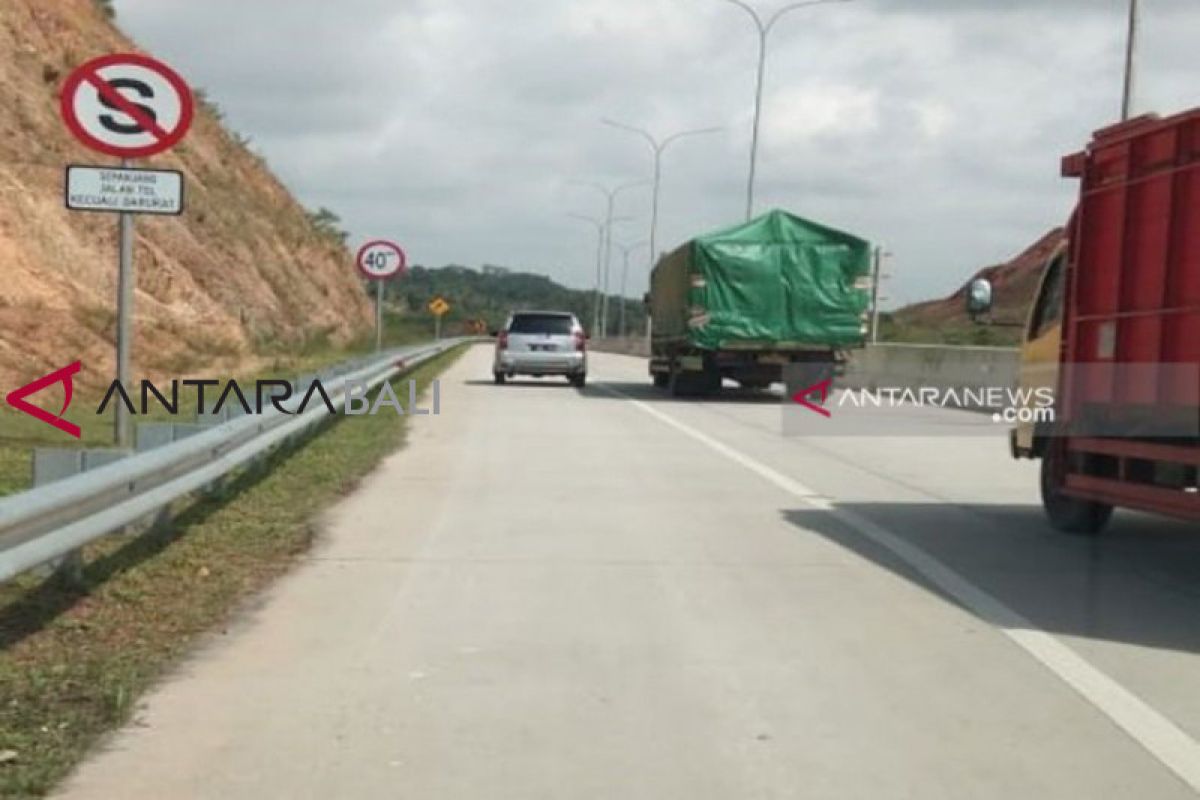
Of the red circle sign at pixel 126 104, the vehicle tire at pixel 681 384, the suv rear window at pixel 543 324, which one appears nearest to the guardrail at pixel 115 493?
the red circle sign at pixel 126 104

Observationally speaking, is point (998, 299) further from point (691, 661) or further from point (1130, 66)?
point (691, 661)

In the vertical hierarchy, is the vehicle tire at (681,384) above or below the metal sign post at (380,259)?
below

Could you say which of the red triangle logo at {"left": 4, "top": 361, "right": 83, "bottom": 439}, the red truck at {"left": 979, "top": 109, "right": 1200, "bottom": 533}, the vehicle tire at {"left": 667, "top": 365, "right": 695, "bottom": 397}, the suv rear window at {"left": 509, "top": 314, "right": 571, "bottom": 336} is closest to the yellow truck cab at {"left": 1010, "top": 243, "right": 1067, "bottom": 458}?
the red truck at {"left": 979, "top": 109, "right": 1200, "bottom": 533}

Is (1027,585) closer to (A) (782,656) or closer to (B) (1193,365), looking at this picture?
(B) (1193,365)

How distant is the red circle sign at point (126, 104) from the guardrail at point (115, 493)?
193cm

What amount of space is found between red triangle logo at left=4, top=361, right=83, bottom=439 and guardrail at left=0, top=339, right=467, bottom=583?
448 centimetres

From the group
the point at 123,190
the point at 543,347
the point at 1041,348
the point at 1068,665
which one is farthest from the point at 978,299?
the point at 543,347

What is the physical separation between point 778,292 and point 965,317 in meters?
11.0

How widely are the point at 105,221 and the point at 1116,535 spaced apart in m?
25.1

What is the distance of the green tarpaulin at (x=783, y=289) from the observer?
26.3 m

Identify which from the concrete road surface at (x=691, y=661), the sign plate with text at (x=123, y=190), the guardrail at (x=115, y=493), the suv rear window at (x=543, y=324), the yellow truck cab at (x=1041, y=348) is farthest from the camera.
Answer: the suv rear window at (x=543, y=324)

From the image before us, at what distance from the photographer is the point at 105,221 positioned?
3152 centimetres

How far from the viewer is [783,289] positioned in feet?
86.4

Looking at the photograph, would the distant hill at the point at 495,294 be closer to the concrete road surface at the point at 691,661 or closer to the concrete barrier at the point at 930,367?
the concrete barrier at the point at 930,367
